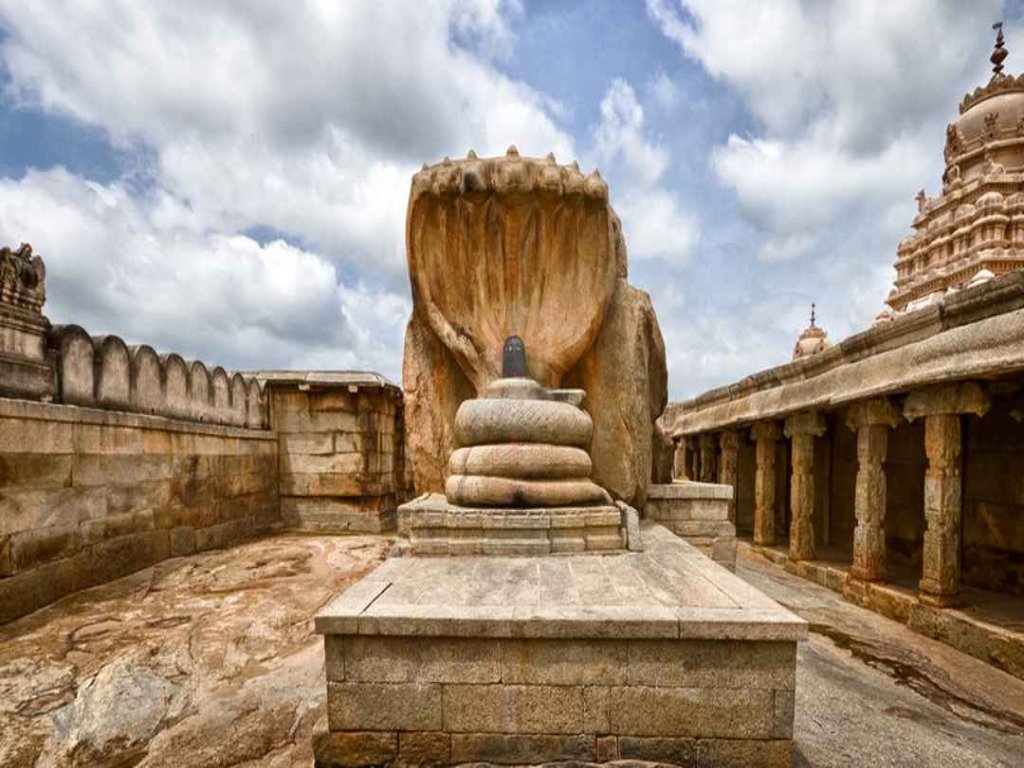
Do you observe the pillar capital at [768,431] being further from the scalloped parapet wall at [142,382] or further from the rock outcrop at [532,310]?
the scalloped parapet wall at [142,382]

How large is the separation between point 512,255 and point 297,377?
19.9 feet

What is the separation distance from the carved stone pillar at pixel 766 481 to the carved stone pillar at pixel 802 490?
1.12 meters

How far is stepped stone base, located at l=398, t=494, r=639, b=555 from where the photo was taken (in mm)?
3604

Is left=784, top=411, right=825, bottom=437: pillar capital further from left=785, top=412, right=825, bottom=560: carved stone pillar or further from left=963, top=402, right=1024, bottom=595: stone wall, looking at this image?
left=963, top=402, right=1024, bottom=595: stone wall

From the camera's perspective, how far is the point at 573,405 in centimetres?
421

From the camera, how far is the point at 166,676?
138 inches

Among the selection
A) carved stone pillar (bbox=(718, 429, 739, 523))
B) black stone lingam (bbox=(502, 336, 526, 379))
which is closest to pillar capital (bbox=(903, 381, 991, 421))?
black stone lingam (bbox=(502, 336, 526, 379))

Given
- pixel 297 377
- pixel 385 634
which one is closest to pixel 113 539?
pixel 297 377

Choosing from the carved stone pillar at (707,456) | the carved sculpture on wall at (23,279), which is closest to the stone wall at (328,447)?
the carved sculpture on wall at (23,279)

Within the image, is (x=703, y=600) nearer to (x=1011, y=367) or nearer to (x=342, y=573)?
(x=1011, y=367)

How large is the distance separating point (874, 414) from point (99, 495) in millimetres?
9061

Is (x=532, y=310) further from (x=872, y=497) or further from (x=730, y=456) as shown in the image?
(x=730, y=456)

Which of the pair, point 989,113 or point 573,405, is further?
point 989,113

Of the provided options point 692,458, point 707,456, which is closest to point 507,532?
point 707,456
